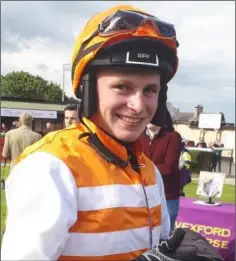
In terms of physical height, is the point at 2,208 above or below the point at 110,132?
below

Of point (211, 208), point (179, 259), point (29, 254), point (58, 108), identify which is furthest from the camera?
point (58, 108)

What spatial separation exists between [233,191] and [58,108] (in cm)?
2286

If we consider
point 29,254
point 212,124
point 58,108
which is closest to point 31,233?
point 29,254

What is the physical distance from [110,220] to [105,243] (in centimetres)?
7

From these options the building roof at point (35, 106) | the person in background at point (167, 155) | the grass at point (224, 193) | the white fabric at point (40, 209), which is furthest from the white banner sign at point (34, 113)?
the white fabric at point (40, 209)

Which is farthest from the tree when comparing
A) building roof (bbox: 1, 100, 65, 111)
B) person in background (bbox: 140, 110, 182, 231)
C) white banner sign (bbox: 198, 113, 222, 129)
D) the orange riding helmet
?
the orange riding helmet

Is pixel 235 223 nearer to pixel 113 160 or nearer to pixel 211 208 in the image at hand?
pixel 211 208

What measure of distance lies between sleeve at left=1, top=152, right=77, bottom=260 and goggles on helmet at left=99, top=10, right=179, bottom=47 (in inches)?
19.5

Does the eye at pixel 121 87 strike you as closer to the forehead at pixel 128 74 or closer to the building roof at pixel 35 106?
the forehead at pixel 128 74

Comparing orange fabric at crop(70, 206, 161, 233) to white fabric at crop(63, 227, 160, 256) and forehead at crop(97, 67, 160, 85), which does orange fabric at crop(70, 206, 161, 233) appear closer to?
Answer: white fabric at crop(63, 227, 160, 256)

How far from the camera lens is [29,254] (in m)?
1.08

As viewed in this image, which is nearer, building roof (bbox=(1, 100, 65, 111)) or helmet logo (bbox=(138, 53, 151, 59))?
helmet logo (bbox=(138, 53, 151, 59))

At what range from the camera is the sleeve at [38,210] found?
1094mm

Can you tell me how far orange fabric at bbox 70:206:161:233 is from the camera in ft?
4.05
